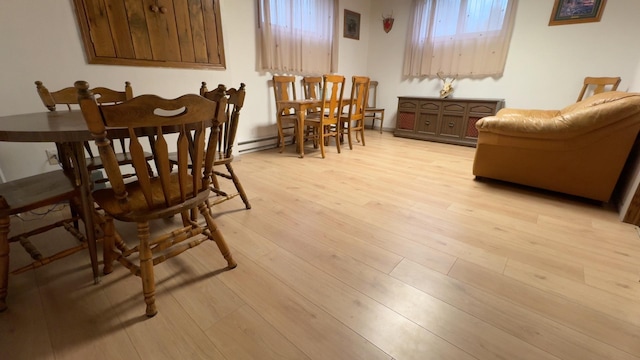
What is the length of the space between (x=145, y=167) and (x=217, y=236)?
1.54 ft

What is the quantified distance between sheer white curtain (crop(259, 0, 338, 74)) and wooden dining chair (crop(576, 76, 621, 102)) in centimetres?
332

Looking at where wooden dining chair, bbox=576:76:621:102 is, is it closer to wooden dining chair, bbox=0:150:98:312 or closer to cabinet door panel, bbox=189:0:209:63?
cabinet door panel, bbox=189:0:209:63

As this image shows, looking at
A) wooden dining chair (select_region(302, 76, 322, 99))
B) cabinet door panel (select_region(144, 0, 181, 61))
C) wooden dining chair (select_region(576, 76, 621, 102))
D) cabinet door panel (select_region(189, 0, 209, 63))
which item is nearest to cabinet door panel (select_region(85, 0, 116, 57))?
cabinet door panel (select_region(144, 0, 181, 61))

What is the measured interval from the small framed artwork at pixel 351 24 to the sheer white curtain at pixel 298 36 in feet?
1.39

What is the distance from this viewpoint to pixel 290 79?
144 inches

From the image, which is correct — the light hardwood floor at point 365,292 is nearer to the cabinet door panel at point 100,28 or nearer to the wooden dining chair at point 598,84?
the cabinet door panel at point 100,28

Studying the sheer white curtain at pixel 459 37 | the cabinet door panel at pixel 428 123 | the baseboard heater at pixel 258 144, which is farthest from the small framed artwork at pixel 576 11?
the baseboard heater at pixel 258 144

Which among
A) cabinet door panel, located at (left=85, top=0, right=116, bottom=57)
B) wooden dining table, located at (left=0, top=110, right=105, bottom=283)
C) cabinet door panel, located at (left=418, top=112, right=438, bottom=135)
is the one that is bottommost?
cabinet door panel, located at (left=418, top=112, right=438, bottom=135)

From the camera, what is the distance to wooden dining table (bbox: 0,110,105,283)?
88 centimetres

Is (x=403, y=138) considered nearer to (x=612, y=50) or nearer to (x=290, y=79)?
(x=290, y=79)

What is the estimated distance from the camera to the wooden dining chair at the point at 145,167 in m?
0.82

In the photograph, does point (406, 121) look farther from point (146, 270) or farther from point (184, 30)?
point (146, 270)

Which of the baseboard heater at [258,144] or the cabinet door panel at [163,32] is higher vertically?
the cabinet door panel at [163,32]

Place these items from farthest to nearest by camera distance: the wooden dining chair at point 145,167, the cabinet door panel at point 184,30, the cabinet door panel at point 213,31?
the cabinet door panel at point 213,31
the cabinet door panel at point 184,30
the wooden dining chair at point 145,167
